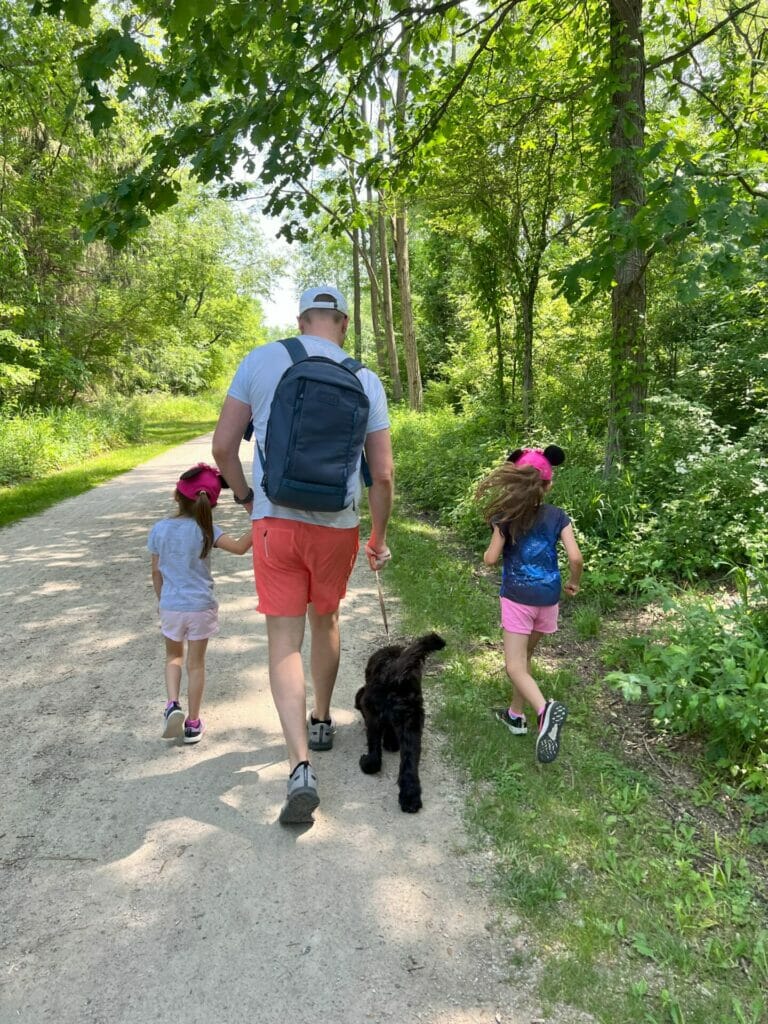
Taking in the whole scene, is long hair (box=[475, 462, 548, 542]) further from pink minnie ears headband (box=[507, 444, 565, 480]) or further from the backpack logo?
the backpack logo

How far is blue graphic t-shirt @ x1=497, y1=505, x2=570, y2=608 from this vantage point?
341 cm

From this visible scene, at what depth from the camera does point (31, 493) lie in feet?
34.8

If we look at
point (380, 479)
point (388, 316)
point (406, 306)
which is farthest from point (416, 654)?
point (388, 316)

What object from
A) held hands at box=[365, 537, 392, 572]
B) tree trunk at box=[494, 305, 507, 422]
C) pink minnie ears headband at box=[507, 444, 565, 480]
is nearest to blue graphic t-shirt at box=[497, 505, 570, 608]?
pink minnie ears headband at box=[507, 444, 565, 480]

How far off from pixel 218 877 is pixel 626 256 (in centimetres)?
565

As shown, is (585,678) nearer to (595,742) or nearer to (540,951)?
(595,742)

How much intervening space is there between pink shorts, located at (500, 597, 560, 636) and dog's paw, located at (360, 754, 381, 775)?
38.9 inches

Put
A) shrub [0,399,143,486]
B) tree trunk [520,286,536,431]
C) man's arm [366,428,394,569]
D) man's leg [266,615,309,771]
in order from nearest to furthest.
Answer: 1. man's leg [266,615,309,771]
2. man's arm [366,428,394,569]
3. tree trunk [520,286,536,431]
4. shrub [0,399,143,486]

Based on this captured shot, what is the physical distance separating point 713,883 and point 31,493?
1109 centimetres

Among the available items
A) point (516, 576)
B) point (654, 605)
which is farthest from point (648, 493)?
point (516, 576)

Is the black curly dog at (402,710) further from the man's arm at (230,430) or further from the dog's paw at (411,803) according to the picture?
the man's arm at (230,430)

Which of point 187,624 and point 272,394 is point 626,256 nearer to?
point 272,394

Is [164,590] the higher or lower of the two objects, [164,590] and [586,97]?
the lower

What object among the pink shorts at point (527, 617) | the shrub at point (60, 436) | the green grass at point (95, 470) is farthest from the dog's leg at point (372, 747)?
the shrub at point (60, 436)
